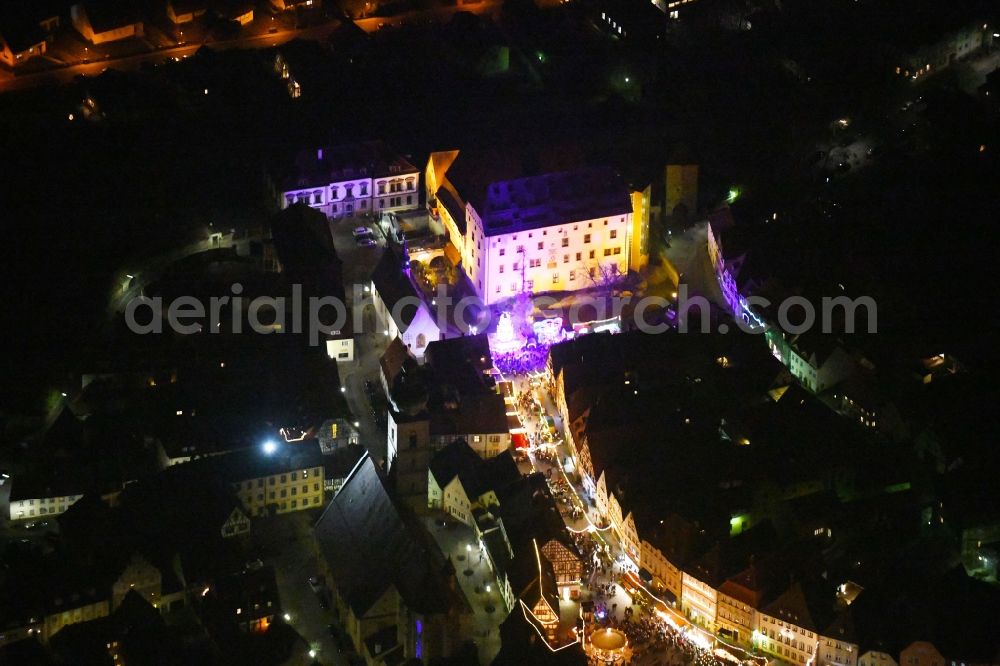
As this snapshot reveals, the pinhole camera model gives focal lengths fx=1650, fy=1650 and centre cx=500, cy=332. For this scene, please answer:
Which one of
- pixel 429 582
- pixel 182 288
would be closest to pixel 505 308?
pixel 182 288

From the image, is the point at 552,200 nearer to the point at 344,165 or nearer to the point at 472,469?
the point at 344,165

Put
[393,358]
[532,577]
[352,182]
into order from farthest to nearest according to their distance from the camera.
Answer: [352,182]
[393,358]
[532,577]

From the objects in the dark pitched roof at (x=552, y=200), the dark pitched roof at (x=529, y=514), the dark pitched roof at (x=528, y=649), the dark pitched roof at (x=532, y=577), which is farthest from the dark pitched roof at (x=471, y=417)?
the dark pitched roof at (x=528, y=649)

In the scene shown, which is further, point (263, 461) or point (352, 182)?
point (352, 182)

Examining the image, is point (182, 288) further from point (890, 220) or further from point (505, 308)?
point (890, 220)

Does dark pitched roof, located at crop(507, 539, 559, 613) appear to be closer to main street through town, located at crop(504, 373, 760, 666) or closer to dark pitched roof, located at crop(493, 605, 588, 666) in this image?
dark pitched roof, located at crop(493, 605, 588, 666)

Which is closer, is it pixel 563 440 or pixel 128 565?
pixel 128 565

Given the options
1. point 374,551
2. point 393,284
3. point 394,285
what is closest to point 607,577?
point 374,551
